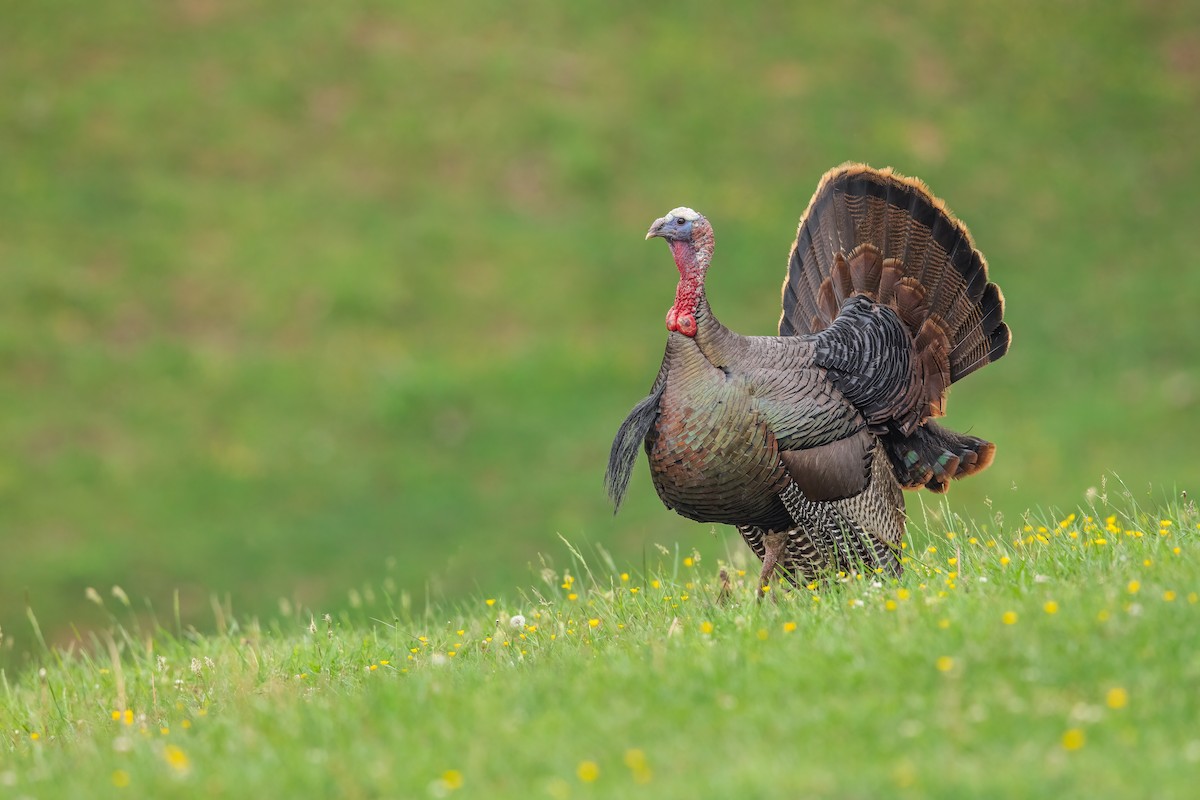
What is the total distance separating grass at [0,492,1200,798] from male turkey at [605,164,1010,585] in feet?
2.58

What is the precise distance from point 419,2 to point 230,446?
8813 mm

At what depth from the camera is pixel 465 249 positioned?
21.5 m

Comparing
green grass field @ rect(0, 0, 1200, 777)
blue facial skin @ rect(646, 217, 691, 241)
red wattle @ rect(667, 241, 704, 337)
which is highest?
blue facial skin @ rect(646, 217, 691, 241)

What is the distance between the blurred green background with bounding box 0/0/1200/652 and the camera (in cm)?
1784

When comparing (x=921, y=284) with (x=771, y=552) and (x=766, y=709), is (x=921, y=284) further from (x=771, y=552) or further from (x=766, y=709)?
(x=766, y=709)

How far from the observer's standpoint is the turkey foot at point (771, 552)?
786cm

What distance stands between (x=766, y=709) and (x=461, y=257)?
16.7m

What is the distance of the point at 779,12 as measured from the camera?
951 inches

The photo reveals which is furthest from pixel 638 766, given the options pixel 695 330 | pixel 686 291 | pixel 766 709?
pixel 686 291

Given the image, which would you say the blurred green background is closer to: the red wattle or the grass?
the red wattle

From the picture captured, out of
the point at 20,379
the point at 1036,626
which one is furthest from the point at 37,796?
the point at 20,379

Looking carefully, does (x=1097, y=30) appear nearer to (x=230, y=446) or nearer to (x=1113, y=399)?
(x=1113, y=399)

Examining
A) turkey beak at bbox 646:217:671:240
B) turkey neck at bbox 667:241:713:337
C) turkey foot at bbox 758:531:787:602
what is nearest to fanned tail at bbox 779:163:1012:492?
turkey foot at bbox 758:531:787:602

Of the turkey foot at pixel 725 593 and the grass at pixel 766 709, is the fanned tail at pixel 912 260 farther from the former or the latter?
the turkey foot at pixel 725 593
